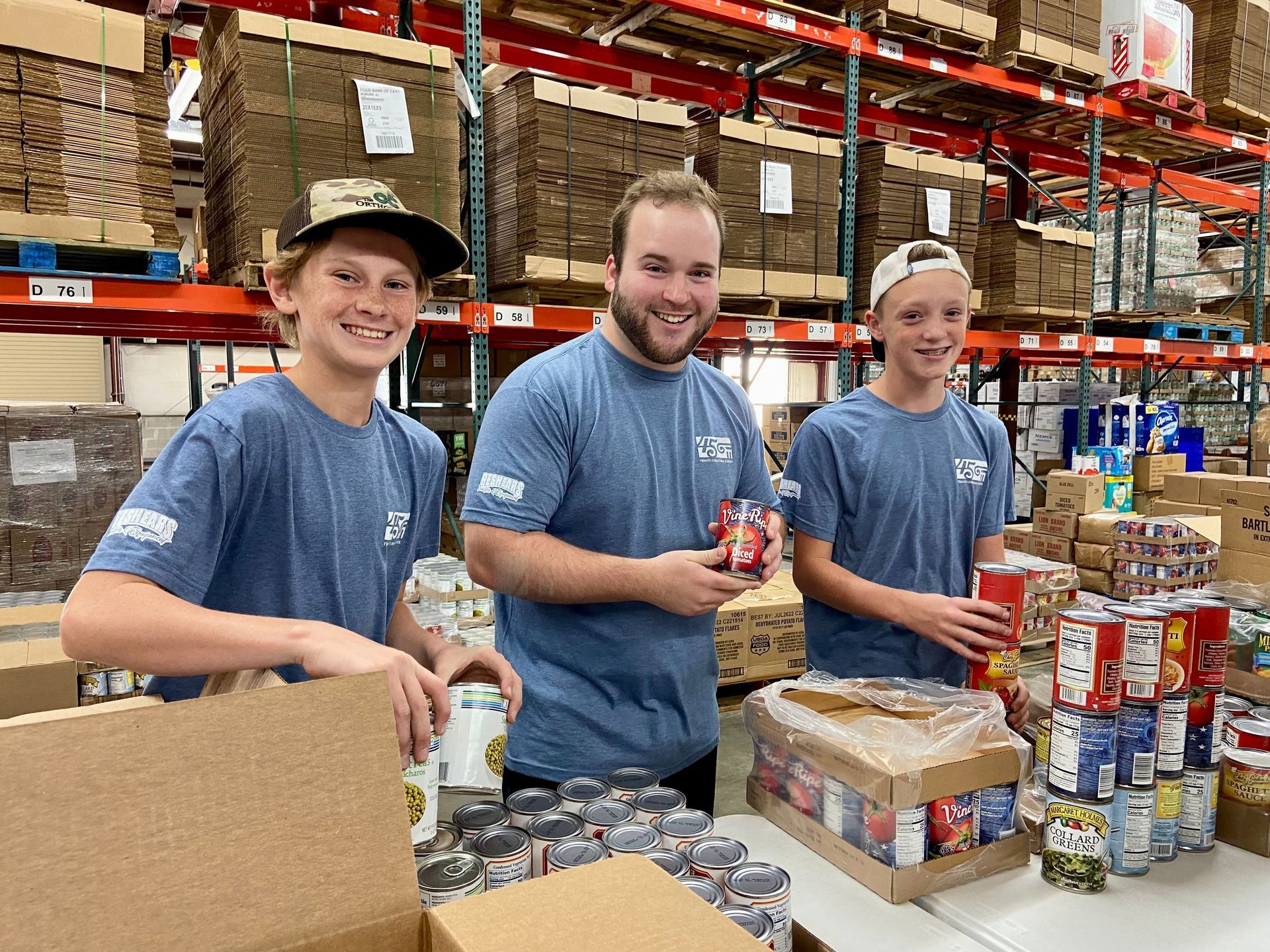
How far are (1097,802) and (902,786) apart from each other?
0.32 metres

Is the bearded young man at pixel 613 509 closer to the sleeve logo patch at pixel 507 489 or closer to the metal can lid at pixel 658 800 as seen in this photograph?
the sleeve logo patch at pixel 507 489

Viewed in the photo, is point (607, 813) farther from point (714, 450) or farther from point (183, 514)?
point (714, 450)

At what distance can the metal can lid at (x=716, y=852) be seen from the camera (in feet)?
3.46

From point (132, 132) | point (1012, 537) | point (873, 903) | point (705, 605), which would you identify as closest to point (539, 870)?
point (873, 903)

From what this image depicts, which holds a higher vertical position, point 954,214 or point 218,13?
point 218,13

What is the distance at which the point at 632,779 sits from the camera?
1.34m

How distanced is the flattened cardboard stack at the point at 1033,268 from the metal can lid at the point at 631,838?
16.8 ft

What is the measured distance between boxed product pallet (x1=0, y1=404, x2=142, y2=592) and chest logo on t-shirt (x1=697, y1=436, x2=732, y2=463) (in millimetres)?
2928

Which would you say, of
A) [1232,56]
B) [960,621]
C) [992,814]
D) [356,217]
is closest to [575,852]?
[992,814]

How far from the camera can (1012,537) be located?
5914mm

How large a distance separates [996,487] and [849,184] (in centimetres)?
291

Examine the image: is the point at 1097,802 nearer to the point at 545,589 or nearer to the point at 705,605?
the point at 705,605

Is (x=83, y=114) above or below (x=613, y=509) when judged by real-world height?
above

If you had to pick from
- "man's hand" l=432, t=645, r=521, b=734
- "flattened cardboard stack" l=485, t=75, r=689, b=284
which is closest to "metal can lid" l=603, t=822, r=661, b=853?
"man's hand" l=432, t=645, r=521, b=734
